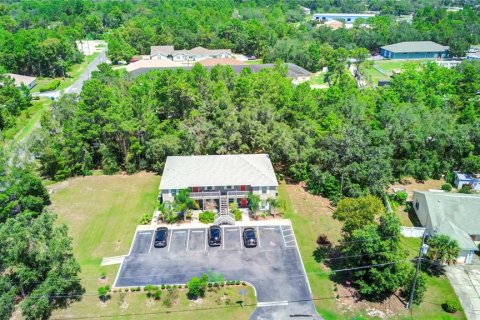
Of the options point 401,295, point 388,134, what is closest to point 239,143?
point 388,134

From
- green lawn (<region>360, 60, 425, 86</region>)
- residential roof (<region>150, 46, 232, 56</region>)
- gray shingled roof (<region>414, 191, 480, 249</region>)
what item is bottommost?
gray shingled roof (<region>414, 191, 480, 249</region>)

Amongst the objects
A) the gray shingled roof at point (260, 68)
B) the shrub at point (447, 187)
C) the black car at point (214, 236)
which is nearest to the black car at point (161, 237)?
the black car at point (214, 236)

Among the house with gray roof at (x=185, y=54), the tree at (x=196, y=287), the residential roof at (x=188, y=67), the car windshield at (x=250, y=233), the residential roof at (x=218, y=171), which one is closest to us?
the tree at (x=196, y=287)

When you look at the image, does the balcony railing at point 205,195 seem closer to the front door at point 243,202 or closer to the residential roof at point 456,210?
the front door at point 243,202

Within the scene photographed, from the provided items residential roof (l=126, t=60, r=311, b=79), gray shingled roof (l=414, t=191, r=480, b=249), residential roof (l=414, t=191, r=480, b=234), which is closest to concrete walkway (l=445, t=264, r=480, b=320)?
gray shingled roof (l=414, t=191, r=480, b=249)

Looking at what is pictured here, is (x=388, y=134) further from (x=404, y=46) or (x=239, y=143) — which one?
(x=404, y=46)

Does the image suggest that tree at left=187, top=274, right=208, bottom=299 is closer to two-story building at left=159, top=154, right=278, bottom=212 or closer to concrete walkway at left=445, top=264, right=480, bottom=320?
two-story building at left=159, top=154, right=278, bottom=212
